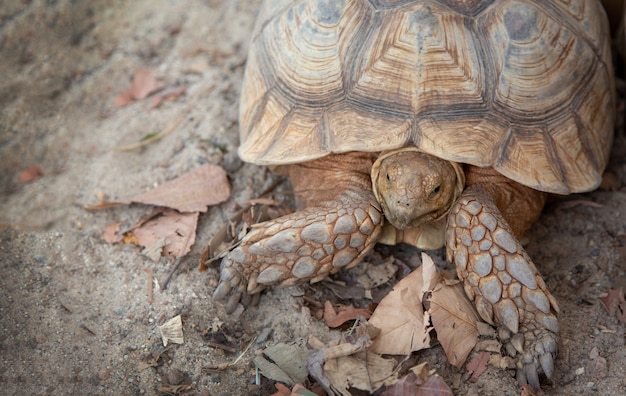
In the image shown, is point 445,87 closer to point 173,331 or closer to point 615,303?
point 615,303

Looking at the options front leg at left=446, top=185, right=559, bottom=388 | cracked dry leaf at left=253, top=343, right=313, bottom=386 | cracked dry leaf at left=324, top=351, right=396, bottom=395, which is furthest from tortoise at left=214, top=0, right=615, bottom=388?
cracked dry leaf at left=324, top=351, right=396, bottom=395

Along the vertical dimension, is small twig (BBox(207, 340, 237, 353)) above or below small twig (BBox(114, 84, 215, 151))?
below

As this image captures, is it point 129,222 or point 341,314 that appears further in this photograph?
point 129,222

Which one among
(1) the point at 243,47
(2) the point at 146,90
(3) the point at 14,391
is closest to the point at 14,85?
(2) the point at 146,90

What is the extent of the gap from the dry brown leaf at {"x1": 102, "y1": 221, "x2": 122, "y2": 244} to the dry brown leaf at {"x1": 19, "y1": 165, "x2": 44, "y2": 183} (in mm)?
682

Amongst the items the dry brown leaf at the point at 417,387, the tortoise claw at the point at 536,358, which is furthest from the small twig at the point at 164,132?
the tortoise claw at the point at 536,358

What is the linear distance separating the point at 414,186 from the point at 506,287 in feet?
1.86

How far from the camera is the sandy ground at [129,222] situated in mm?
2682

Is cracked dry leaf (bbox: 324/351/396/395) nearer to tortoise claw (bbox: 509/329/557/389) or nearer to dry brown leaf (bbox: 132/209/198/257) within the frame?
tortoise claw (bbox: 509/329/557/389)

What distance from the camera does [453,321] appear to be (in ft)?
8.96

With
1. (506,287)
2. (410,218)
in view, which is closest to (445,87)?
(410,218)

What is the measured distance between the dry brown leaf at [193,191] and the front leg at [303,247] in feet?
1.64

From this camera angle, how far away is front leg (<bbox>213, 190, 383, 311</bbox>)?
9.22 feet

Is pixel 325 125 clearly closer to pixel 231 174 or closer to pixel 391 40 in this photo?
pixel 391 40
